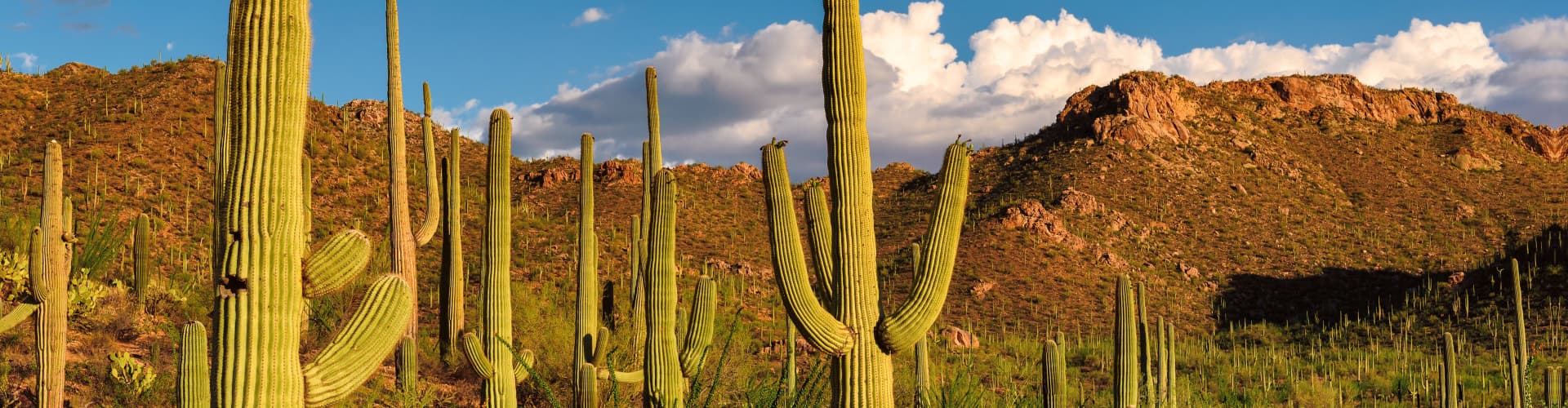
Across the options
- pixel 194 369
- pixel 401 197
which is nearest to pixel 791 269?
pixel 194 369

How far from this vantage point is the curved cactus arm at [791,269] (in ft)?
A: 15.3

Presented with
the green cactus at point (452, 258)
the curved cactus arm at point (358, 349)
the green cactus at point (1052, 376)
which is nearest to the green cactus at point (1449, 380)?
the green cactus at point (1052, 376)

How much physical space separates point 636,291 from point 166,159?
19167 mm

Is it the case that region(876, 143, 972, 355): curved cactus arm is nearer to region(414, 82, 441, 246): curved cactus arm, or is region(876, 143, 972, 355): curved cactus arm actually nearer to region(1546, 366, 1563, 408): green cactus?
→ region(414, 82, 441, 246): curved cactus arm

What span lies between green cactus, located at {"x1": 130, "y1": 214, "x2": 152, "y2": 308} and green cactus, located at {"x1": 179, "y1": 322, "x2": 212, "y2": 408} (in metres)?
9.04

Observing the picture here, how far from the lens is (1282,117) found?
48188 mm

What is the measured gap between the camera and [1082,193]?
121 ft

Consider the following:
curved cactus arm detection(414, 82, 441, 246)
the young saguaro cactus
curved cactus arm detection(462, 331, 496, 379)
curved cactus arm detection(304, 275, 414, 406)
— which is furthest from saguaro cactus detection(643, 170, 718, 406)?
curved cactus arm detection(414, 82, 441, 246)

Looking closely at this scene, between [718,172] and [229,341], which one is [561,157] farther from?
[229,341]

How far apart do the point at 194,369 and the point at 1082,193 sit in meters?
34.5

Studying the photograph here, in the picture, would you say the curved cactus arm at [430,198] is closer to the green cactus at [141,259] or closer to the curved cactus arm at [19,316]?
the curved cactus arm at [19,316]

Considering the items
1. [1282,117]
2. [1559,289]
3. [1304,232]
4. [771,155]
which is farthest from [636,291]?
[1282,117]

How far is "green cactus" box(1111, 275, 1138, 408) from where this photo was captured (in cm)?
806

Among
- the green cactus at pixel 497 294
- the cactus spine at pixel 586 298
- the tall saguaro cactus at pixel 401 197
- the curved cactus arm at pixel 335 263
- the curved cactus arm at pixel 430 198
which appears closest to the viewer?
the curved cactus arm at pixel 335 263
